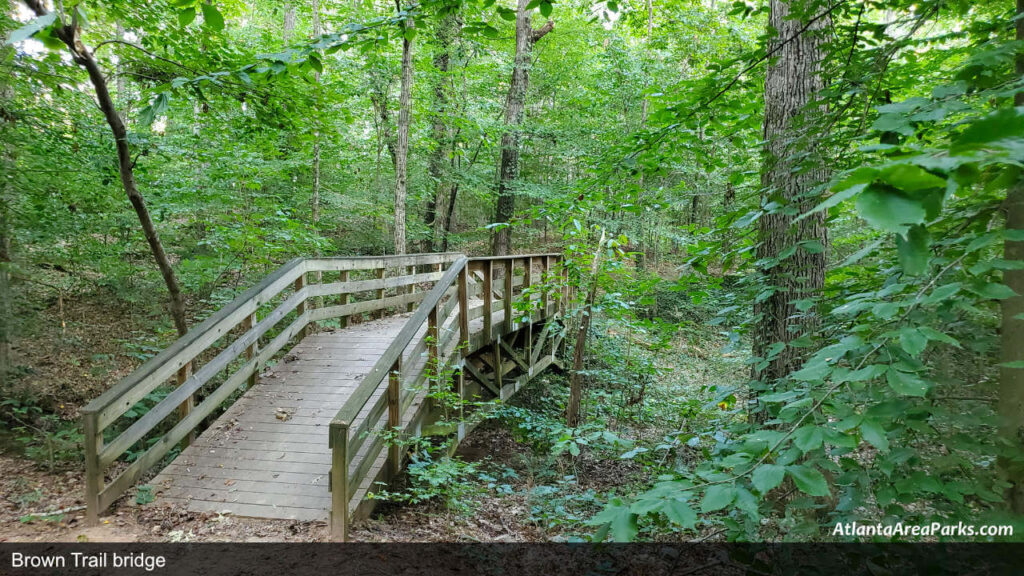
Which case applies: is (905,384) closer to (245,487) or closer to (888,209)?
(888,209)

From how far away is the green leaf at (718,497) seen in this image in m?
1.34

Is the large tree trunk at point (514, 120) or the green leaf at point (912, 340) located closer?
the green leaf at point (912, 340)

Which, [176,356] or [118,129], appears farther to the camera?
[118,129]

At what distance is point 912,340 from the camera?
4.29ft

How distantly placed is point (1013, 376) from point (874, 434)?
792mm

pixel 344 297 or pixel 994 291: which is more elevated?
pixel 994 291

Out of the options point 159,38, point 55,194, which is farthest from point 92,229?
point 159,38

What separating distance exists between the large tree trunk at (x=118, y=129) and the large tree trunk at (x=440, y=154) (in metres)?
7.46

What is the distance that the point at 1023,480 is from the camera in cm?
165

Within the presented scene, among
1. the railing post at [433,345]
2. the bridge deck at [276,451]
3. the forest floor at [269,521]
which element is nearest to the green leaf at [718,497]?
the forest floor at [269,521]

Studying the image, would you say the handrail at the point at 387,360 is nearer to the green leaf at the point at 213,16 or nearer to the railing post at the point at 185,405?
the railing post at the point at 185,405

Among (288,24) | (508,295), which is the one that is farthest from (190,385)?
(288,24)

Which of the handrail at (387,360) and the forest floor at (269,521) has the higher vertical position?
the handrail at (387,360)
